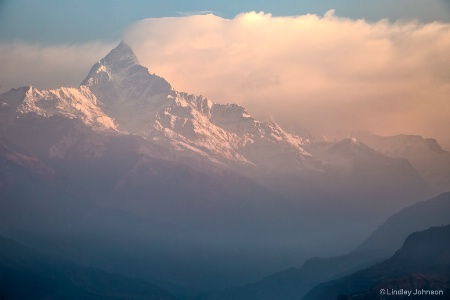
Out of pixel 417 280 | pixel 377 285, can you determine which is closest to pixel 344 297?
pixel 377 285

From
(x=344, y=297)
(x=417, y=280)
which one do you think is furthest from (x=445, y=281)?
(x=344, y=297)

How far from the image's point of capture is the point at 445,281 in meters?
176

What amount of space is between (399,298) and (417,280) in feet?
22.6

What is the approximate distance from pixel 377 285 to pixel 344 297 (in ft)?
30.0

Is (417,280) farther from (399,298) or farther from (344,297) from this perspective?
(344,297)

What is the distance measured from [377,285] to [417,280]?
1361cm

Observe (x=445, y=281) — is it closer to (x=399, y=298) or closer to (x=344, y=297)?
(x=399, y=298)

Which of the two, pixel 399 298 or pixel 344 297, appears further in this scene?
pixel 344 297

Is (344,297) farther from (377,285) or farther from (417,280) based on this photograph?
(417,280)

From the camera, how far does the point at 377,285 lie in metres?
186

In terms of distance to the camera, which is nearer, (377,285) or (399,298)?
(399,298)

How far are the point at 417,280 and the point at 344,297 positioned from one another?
20520 millimetres

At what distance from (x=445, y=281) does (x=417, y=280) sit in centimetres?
716
